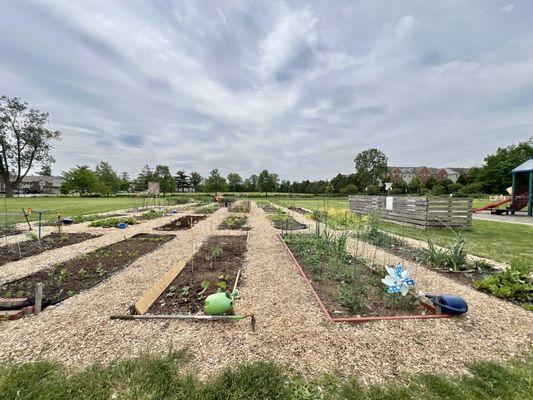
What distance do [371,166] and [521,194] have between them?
46.1m

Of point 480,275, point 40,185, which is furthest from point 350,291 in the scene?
point 40,185

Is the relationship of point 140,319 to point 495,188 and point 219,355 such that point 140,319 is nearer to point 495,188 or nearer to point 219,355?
point 219,355

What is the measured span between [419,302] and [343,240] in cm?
201

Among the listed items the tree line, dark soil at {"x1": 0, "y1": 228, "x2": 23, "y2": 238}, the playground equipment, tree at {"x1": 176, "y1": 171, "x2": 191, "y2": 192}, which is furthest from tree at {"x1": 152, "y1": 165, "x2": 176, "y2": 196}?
the playground equipment

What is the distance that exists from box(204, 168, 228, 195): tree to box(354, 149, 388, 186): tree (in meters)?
Result: 33.7

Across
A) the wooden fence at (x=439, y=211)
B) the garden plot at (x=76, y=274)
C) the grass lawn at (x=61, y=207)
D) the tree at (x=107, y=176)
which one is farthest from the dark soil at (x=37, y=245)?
the tree at (x=107, y=176)

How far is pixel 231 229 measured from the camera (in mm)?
9031

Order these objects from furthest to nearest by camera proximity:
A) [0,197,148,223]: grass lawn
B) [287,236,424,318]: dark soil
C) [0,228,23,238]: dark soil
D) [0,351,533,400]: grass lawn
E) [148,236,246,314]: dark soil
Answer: [0,197,148,223]: grass lawn < [0,228,23,238]: dark soil < [148,236,246,314]: dark soil < [287,236,424,318]: dark soil < [0,351,533,400]: grass lawn

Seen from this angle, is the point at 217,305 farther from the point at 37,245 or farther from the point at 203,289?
the point at 37,245

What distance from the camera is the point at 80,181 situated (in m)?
44.2

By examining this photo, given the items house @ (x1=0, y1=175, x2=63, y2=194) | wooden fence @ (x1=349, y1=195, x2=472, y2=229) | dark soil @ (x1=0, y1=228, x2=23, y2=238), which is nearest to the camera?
dark soil @ (x1=0, y1=228, x2=23, y2=238)

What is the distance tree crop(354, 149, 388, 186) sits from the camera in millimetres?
57328

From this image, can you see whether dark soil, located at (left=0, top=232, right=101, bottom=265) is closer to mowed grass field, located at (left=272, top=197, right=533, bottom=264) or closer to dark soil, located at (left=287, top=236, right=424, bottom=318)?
dark soil, located at (left=287, top=236, right=424, bottom=318)

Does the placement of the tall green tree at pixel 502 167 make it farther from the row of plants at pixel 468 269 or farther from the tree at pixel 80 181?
the tree at pixel 80 181
